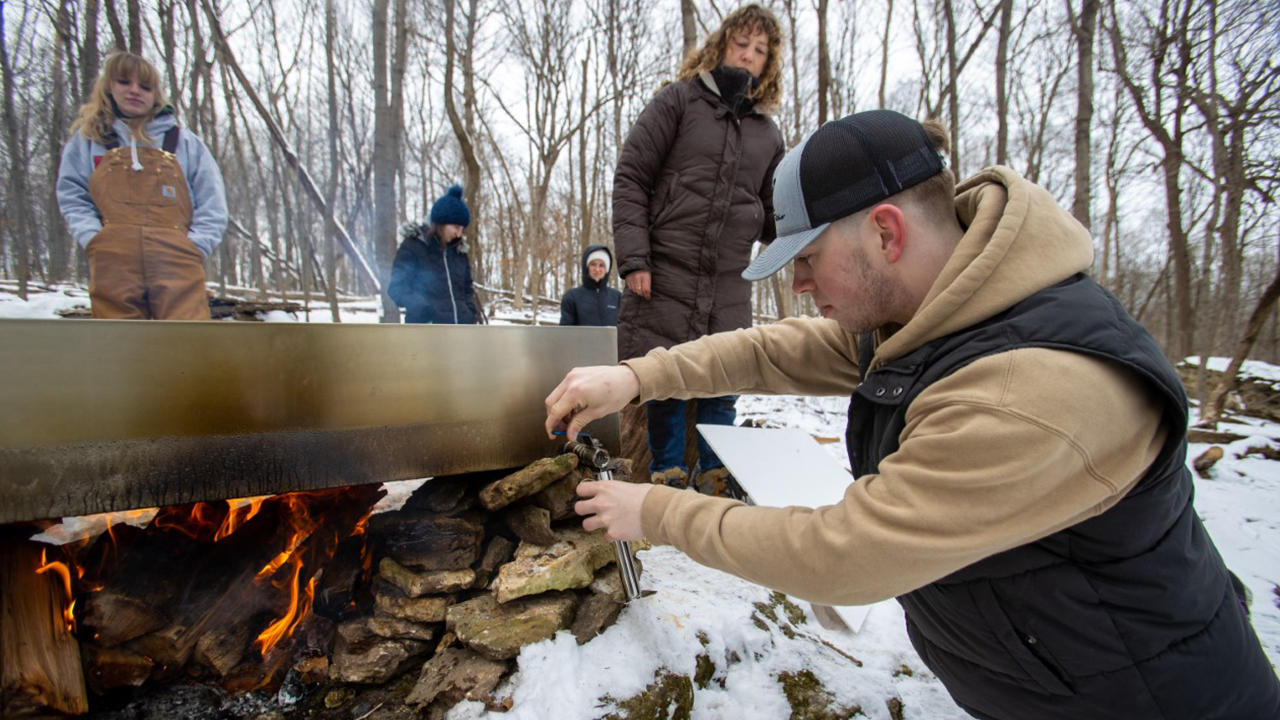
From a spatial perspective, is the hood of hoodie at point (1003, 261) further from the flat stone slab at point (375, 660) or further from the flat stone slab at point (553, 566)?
the flat stone slab at point (375, 660)

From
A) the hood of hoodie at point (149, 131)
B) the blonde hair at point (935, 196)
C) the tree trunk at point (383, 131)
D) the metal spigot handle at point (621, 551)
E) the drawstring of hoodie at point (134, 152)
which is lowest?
the metal spigot handle at point (621, 551)

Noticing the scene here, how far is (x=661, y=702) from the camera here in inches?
63.3

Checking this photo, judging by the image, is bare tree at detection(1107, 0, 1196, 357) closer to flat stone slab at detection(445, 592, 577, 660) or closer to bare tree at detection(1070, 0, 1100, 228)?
bare tree at detection(1070, 0, 1100, 228)

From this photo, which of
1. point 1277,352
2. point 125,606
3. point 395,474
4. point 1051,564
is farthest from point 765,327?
point 1277,352

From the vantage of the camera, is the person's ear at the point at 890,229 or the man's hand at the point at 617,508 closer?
the person's ear at the point at 890,229

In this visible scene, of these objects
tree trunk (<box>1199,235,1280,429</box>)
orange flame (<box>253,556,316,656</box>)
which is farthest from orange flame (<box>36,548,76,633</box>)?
tree trunk (<box>1199,235,1280,429</box>)

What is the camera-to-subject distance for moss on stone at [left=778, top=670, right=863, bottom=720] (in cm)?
173

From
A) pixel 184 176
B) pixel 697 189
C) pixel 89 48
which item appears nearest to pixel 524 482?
pixel 697 189

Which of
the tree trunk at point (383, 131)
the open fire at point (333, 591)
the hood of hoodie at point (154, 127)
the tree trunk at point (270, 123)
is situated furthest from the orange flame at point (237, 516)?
the tree trunk at point (270, 123)

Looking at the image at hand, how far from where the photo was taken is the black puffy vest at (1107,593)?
0.98 m

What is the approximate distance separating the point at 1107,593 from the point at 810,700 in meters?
1.04

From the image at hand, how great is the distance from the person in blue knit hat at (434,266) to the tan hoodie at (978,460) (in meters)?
4.26

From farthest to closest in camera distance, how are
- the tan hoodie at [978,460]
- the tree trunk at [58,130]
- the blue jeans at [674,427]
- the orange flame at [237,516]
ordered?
the tree trunk at [58,130]
the blue jeans at [674,427]
the orange flame at [237,516]
the tan hoodie at [978,460]

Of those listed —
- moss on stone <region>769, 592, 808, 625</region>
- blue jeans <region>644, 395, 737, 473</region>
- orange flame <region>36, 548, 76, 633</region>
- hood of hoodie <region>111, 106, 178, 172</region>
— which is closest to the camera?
orange flame <region>36, 548, 76, 633</region>
